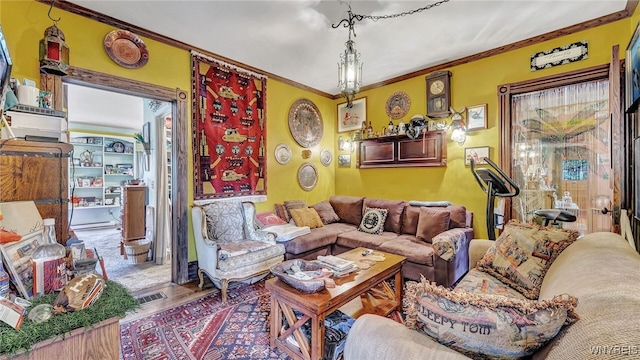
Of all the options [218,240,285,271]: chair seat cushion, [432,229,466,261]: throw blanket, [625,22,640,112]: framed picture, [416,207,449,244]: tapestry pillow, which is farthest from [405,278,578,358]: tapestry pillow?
[416,207,449,244]: tapestry pillow

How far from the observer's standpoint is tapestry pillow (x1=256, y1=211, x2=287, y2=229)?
3.63m

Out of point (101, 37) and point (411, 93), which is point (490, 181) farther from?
point (101, 37)

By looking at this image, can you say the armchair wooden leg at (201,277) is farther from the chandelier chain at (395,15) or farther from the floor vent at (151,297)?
the chandelier chain at (395,15)

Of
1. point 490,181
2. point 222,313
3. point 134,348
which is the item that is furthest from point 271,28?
point 134,348

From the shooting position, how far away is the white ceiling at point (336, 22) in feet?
7.86

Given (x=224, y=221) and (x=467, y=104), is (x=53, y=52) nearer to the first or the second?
(x=224, y=221)

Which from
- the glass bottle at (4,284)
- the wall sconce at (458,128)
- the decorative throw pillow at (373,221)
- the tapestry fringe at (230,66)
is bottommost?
the decorative throw pillow at (373,221)

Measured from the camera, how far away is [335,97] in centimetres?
505

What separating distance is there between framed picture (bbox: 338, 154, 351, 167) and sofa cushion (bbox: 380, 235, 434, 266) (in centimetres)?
190

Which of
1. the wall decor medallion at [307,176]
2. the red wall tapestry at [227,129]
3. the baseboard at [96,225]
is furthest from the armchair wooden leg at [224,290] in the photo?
the baseboard at [96,225]

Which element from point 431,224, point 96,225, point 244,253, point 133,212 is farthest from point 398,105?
point 96,225

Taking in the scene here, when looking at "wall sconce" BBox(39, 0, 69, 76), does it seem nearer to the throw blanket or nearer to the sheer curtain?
the throw blanket

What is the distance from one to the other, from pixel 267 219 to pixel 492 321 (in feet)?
10.3

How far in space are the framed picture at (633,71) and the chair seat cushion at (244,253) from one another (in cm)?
321
